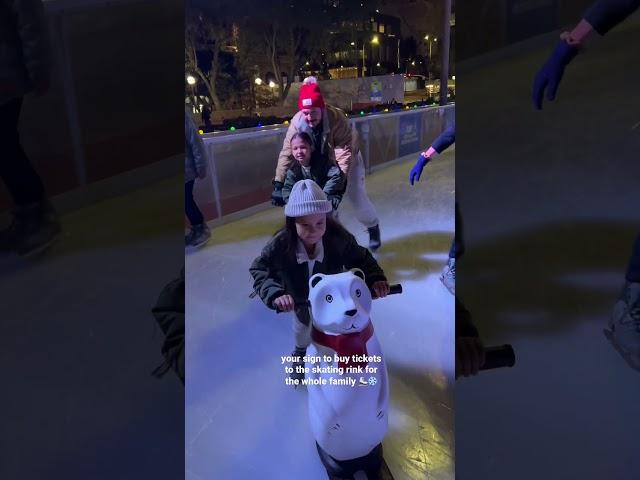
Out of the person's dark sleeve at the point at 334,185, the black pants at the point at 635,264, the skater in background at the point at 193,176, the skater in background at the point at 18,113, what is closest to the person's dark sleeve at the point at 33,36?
the skater in background at the point at 18,113

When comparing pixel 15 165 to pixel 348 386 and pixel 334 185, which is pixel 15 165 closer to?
pixel 334 185

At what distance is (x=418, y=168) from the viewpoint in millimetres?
824

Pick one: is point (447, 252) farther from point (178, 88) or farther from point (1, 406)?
point (1, 406)

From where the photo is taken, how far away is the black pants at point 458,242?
848 millimetres

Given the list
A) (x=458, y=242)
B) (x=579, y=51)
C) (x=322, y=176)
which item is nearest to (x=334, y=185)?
(x=322, y=176)

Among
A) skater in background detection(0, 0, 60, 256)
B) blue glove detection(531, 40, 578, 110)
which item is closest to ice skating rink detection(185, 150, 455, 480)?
blue glove detection(531, 40, 578, 110)

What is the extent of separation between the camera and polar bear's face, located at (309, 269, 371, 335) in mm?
794

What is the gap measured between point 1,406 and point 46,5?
2.43ft

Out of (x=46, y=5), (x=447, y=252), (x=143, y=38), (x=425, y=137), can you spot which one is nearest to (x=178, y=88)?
(x=143, y=38)

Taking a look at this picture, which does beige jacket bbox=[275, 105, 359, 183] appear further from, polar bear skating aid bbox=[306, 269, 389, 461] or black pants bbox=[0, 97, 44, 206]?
black pants bbox=[0, 97, 44, 206]

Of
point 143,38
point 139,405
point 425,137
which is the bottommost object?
point 139,405

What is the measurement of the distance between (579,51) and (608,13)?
2.8 inches

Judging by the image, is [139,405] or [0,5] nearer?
[0,5]

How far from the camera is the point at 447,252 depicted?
85cm
